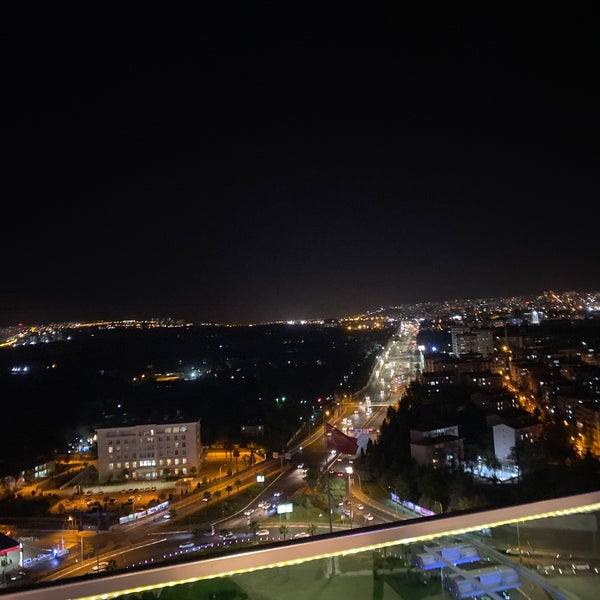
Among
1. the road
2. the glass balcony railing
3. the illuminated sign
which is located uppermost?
the glass balcony railing

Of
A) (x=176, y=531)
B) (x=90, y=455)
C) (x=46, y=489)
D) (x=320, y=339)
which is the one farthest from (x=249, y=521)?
(x=320, y=339)

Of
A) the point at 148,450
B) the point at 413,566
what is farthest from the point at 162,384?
the point at 413,566

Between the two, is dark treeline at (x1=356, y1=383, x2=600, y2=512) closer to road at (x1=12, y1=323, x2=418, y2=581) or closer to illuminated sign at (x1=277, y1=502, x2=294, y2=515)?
road at (x1=12, y1=323, x2=418, y2=581)

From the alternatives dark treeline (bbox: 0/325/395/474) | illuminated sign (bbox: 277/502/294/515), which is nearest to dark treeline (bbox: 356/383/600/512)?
illuminated sign (bbox: 277/502/294/515)

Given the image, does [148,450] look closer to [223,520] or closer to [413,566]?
[223,520]

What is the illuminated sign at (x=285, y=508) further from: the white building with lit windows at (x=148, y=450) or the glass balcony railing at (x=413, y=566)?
the glass balcony railing at (x=413, y=566)

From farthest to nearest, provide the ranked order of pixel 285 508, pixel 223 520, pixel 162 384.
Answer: pixel 162 384 → pixel 223 520 → pixel 285 508
